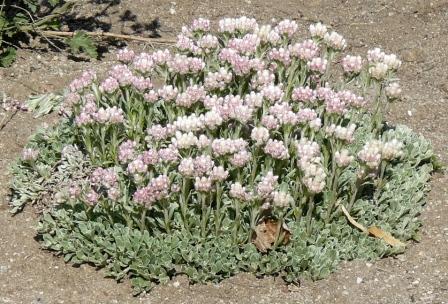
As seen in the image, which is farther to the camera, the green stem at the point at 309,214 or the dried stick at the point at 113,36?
the dried stick at the point at 113,36

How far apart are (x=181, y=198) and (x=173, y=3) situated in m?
4.01

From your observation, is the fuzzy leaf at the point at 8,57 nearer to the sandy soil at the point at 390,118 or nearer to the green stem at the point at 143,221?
the sandy soil at the point at 390,118

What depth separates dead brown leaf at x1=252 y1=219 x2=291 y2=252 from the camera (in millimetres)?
4875

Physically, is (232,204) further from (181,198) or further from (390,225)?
(390,225)

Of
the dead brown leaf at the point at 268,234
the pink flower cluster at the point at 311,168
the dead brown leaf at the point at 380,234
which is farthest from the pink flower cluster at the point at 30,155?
the dead brown leaf at the point at 380,234

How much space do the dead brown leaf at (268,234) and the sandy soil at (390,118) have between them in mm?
221

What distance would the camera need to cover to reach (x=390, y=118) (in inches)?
264

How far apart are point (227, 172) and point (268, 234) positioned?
55cm

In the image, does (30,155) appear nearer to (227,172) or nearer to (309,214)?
(227,172)

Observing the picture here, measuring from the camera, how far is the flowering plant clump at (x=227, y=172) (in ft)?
15.5

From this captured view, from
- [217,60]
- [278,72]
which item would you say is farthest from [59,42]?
[278,72]

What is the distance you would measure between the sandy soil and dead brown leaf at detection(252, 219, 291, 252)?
8.7 inches

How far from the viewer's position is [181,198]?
4840 mm

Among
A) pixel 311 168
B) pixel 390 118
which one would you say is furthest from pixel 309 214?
pixel 390 118
